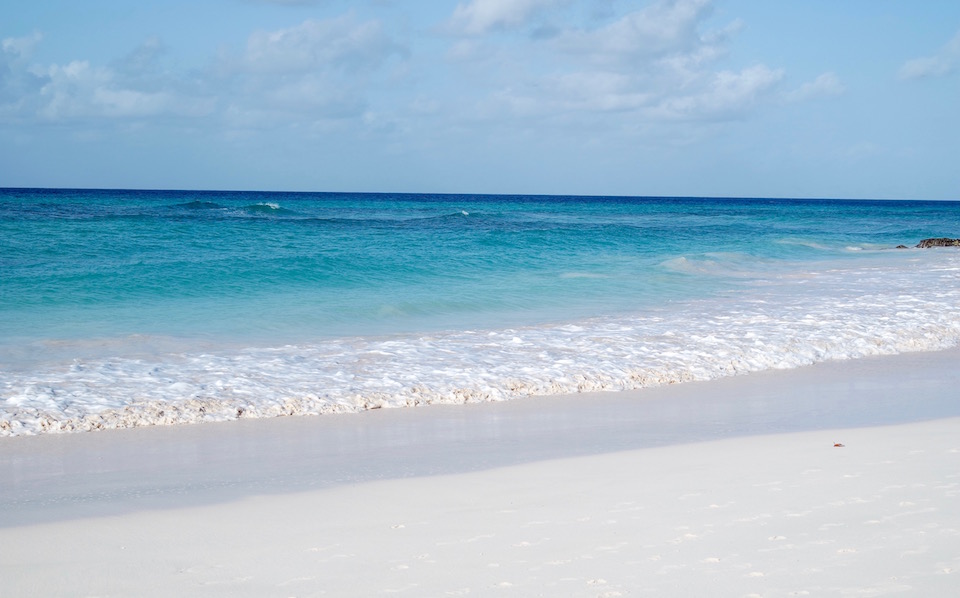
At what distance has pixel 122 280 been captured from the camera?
15.5m

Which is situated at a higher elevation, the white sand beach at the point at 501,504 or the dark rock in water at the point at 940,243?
the dark rock in water at the point at 940,243

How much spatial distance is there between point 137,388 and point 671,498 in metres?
4.96

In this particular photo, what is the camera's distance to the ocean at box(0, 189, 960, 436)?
762 cm

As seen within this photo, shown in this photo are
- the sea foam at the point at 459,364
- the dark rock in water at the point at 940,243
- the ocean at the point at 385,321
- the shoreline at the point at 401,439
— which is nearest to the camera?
the shoreline at the point at 401,439

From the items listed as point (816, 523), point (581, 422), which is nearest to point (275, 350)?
point (581, 422)

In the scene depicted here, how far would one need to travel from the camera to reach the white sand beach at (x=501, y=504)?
3631 millimetres

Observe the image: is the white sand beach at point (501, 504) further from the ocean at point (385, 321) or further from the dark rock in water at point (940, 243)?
the dark rock in water at point (940, 243)

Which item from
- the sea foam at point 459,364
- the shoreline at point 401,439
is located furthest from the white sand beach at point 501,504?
the sea foam at point 459,364

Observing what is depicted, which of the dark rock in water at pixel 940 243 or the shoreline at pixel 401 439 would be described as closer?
the shoreline at pixel 401 439

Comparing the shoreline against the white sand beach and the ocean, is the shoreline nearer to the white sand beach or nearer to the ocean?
the white sand beach

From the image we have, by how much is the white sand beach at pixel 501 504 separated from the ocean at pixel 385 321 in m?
0.77

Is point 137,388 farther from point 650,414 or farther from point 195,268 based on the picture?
point 195,268

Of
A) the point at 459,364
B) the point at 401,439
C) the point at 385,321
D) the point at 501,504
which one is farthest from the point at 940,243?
the point at 501,504

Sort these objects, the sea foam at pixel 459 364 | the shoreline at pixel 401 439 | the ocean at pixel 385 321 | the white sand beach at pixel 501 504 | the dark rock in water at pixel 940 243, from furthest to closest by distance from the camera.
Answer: the dark rock in water at pixel 940 243 → the ocean at pixel 385 321 → the sea foam at pixel 459 364 → the shoreline at pixel 401 439 → the white sand beach at pixel 501 504
